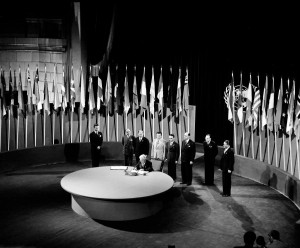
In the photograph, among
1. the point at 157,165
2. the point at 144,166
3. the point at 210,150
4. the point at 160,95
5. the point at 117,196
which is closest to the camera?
the point at 117,196

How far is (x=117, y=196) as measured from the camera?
796 centimetres

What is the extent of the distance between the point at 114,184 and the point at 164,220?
1.52 m

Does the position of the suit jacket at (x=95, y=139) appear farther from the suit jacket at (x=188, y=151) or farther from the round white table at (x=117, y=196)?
the round white table at (x=117, y=196)

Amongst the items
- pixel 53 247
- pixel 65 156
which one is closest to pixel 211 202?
pixel 53 247

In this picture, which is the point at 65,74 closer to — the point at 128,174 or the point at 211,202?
the point at 128,174

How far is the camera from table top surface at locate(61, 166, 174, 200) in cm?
810

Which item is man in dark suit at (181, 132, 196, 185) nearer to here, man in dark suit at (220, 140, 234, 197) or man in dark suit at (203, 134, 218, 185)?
man in dark suit at (203, 134, 218, 185)

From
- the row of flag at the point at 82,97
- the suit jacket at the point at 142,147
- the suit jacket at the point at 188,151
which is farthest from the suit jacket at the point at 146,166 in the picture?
the row of flag at the point at 82,97

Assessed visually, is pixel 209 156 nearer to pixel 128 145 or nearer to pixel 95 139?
pixel 128 145

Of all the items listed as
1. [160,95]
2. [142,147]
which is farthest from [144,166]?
[160,95]

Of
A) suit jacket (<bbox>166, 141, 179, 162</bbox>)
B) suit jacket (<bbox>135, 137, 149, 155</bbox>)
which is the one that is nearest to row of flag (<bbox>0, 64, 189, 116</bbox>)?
suit jacket (<bbox>135, 137, 149, 155</bbox>)

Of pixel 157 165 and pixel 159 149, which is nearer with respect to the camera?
pixel 157 165

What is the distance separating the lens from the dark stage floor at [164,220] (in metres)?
7.37

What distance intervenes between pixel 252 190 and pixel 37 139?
10.5 meters
